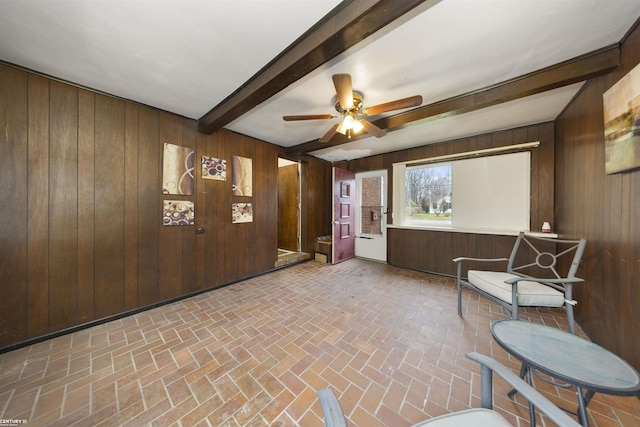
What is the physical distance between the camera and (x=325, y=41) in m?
1.42

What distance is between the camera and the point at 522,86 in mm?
2004

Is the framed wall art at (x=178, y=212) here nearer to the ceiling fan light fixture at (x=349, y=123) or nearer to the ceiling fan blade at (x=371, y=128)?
the ceiling fan light fixture at (x=349, y=123)

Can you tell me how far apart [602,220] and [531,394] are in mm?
2209

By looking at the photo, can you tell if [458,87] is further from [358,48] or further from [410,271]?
[410,271]

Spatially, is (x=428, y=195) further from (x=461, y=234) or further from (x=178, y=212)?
(x=178, y=212)

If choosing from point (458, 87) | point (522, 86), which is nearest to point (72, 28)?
point (458, 87)

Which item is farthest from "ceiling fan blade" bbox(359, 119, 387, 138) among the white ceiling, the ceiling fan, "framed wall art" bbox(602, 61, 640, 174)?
"framed wall art" bbox(602, 61, 640, 174)

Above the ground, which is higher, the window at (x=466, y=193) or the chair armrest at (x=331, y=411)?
the window at (x=466, y=193)

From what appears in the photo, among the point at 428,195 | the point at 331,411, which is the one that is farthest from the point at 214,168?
the point at 428,195

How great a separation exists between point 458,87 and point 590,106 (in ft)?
4.23

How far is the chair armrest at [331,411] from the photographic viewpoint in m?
0.63

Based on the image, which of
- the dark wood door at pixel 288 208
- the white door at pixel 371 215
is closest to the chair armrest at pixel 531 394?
the white door at pixel 371 215

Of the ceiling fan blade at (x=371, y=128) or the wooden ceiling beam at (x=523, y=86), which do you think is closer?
the wooden ceiling beam at (x=523, y=86)

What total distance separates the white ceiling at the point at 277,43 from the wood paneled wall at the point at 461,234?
84cm
